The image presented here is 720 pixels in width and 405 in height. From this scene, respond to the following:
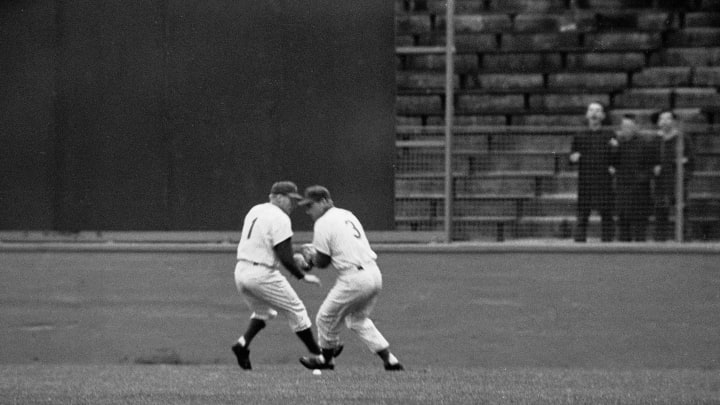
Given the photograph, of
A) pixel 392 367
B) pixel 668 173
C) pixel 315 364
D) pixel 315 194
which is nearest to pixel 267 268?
pixel 315 194

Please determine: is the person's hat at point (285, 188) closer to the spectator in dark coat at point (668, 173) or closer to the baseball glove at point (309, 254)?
the baseball glove at point (309, 254)

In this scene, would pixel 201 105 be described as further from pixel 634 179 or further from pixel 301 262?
pixel 634 179

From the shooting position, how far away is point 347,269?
12570 millimetres

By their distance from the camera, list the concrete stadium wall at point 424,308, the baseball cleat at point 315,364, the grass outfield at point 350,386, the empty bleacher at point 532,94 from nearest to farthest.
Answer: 1. the grass outfield at point 350,386
2. the baseball cleat at point 315,364
3. the empty bleacher at point 532,94
4. the concrete stadium wall at point 424,308

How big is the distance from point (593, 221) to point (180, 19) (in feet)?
15.8

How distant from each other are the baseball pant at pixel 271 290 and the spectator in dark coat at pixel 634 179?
11.2ft

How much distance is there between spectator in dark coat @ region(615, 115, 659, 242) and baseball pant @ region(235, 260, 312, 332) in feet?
11.2

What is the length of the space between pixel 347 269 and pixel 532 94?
588cm

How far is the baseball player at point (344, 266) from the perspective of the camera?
12.5 meters

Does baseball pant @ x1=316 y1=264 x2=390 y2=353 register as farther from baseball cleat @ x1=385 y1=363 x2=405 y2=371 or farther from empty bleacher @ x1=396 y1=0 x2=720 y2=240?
empty bleacher @ x1=396 y1=0 x2=720 y2=240

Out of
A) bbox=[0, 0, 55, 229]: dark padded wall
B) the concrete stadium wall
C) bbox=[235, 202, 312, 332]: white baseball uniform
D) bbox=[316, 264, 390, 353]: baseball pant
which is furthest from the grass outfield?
bbox=[0, 0, 55, 229]: dark padded wall

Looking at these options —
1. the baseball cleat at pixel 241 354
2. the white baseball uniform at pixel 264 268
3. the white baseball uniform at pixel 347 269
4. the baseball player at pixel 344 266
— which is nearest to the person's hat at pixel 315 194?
the baseball player at pixel 344 266

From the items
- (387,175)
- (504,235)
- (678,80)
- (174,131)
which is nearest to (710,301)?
(504,235)

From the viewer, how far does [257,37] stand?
1428 centimetres
